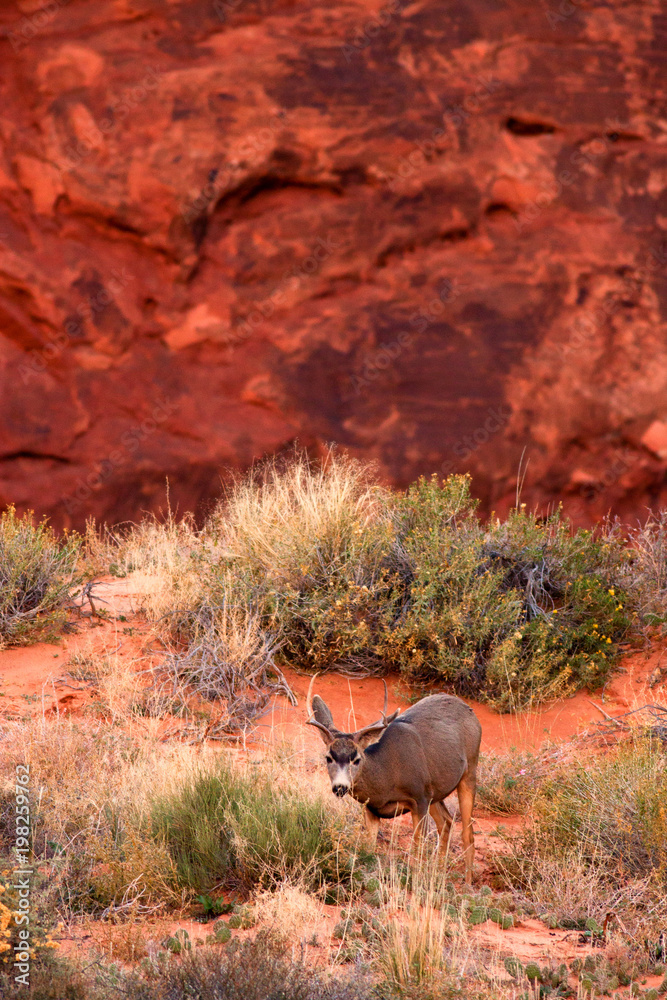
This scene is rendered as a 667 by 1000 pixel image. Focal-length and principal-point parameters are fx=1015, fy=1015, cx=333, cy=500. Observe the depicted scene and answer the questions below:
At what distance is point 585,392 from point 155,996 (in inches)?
410

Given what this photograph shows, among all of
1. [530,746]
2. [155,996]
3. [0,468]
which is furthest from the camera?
[0,468]

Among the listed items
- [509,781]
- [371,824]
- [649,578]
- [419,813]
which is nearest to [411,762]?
[419,813]

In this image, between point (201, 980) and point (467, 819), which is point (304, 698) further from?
point (201, 980)

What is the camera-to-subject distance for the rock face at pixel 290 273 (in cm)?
1245

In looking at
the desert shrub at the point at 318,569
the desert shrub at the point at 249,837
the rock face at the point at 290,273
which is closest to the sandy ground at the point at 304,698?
the desert shrub at the point at 318,569

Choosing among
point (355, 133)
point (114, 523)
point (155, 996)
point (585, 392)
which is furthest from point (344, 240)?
point (155, 996)

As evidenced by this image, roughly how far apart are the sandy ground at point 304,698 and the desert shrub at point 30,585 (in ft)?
0.54

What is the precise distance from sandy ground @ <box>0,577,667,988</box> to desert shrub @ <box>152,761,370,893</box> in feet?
2.06

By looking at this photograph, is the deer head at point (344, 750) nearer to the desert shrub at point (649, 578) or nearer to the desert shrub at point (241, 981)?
the desert shrub at point (241, 981)

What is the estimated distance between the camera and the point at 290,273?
41.5 feet

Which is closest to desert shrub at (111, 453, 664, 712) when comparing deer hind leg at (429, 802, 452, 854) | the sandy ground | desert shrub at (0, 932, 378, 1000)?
the sandy ground

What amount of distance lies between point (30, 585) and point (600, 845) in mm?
5264

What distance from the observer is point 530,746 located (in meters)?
7.00

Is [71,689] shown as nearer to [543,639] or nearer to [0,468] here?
[543,639]
